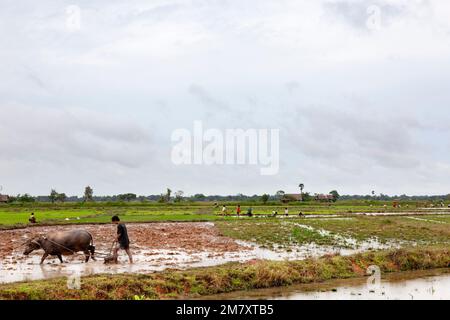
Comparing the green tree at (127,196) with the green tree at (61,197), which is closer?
the green tree at (61,197)

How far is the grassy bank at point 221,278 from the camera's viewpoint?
12.8 metres

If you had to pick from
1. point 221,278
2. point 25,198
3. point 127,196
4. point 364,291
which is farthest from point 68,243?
point 127,196

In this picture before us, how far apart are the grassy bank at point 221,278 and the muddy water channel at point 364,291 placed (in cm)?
50

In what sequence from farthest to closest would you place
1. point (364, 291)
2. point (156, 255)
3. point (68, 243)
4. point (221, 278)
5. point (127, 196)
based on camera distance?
point (127, 196), point (156, 255), point (68, 243), point (221, 278), point (364, 291)

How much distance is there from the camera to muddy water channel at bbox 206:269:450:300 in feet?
44.3

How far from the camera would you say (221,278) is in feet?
48.2

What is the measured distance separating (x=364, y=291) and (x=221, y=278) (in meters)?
4.30

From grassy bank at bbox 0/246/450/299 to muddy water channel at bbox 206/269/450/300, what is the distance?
0.50 meters

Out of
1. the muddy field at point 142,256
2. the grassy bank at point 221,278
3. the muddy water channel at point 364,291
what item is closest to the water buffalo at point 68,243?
the muddy field at point 142,256

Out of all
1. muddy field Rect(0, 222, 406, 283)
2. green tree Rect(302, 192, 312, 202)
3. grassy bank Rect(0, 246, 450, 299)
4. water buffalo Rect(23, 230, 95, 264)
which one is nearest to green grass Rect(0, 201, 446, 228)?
muddy field Rect(0, 222, 406, 283)

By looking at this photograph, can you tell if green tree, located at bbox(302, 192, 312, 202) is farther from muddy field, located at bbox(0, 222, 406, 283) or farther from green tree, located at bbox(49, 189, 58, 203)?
muddy field, located at bbox(0, 222, 406, 283)

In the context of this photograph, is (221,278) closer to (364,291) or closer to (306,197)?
(364,291)
